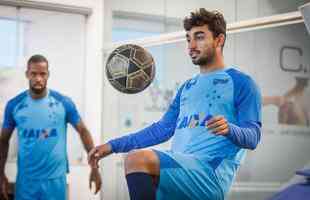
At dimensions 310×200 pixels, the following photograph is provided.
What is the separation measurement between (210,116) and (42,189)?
1.68 metres

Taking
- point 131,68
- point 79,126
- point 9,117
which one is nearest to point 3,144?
point 9,117

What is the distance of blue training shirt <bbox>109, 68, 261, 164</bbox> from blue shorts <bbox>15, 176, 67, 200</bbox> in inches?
55.0

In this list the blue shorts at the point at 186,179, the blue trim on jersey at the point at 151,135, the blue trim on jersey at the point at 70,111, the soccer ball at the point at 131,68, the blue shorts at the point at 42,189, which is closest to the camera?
the blue shorts at the point at 186,179

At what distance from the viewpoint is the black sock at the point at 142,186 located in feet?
5.81

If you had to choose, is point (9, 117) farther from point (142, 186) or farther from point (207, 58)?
point (142, 186)

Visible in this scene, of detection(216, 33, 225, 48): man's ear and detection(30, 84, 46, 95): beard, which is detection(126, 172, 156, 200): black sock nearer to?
detection(216, 33, 225, 48): man's ear

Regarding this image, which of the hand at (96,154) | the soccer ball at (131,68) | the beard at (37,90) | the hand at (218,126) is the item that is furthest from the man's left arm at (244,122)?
the beard at (37,90)

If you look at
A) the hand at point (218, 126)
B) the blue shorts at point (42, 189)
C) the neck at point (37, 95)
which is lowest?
the blue shorts at point (42, 189)

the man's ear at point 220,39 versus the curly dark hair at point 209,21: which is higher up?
the curly dark hair at point 209,21

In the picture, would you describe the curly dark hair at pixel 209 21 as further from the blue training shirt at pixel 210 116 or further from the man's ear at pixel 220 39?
the blue training shirt at pixel 210 116

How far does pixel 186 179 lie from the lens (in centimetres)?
188

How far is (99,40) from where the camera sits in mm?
4949

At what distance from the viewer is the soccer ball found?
2598 mm

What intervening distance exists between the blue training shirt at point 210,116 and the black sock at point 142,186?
0.92ft
